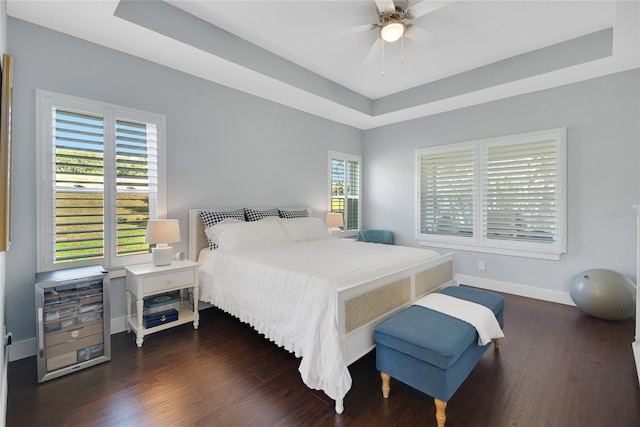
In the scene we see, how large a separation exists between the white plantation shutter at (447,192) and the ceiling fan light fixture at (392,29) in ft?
7.79

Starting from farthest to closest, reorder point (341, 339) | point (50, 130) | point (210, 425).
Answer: point (50, 130) < point (341, 339) < point (210, 425)

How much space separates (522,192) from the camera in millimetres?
3836

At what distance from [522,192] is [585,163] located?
691mm

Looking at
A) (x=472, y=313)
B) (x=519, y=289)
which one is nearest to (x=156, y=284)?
(x=472, y=313)

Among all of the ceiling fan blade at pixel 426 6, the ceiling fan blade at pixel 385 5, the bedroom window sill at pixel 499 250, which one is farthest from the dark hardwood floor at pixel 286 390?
the ceiling fan blade at pixel 385 5

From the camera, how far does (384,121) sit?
506 cm

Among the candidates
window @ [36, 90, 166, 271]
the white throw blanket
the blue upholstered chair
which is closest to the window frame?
the blue upholstered chair

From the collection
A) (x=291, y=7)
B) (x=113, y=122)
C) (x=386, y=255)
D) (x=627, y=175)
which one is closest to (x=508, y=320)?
(x=386, y=255)

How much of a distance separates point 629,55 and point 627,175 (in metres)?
1.23

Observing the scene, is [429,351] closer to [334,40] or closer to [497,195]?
[334,40]

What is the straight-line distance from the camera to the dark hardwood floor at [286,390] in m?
1.69

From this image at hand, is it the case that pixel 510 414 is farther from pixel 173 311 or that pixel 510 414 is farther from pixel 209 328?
pixel 173 311

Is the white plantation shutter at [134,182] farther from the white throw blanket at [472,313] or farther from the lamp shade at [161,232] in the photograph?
the white throw blanket at [472,313]

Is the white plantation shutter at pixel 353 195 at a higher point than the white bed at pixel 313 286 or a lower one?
higher
